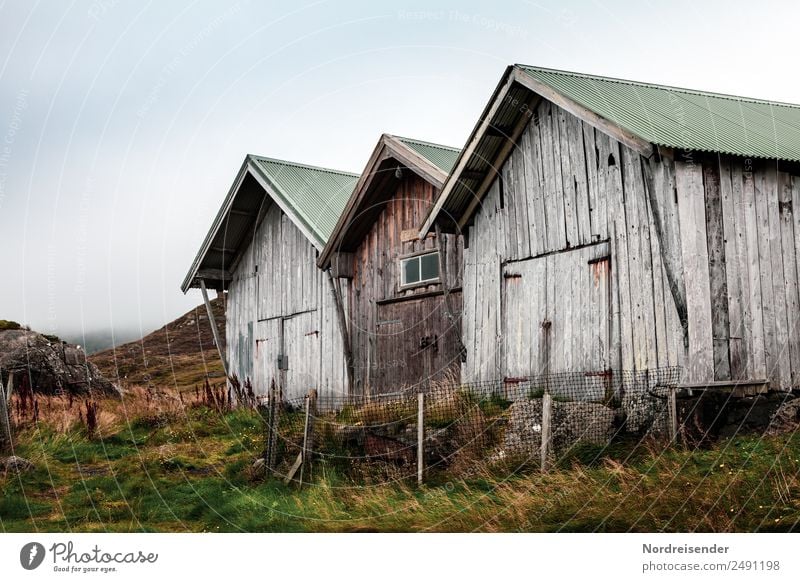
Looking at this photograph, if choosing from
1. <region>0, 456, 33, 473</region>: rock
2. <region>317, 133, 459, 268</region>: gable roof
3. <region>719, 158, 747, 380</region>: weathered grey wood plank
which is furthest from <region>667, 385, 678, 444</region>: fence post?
<region>0, 456, 33, 473</region>: rock

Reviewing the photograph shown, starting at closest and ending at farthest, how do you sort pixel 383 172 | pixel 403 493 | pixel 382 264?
pixel 403 493 < pixel 383 172 < pixel 382 264

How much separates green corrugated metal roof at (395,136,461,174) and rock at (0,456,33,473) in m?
9.56

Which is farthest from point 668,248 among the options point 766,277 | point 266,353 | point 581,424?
point 266,353

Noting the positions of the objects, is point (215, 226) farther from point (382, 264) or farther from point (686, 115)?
point (686, 115)

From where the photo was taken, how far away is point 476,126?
16.7 metres

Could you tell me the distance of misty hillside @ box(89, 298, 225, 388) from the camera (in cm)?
3802

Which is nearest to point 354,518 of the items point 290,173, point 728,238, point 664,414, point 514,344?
point 664,414

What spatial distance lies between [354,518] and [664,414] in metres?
4.68

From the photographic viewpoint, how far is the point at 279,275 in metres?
25.1

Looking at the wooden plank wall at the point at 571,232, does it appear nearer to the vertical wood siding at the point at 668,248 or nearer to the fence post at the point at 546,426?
the vertical wood siding at the point at 668,248

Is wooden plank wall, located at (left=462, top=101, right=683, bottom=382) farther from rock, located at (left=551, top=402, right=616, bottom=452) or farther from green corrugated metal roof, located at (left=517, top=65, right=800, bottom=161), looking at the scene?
rock, located at (left=551, top=402, right=616, bottom=452)

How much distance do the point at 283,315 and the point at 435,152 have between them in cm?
655
